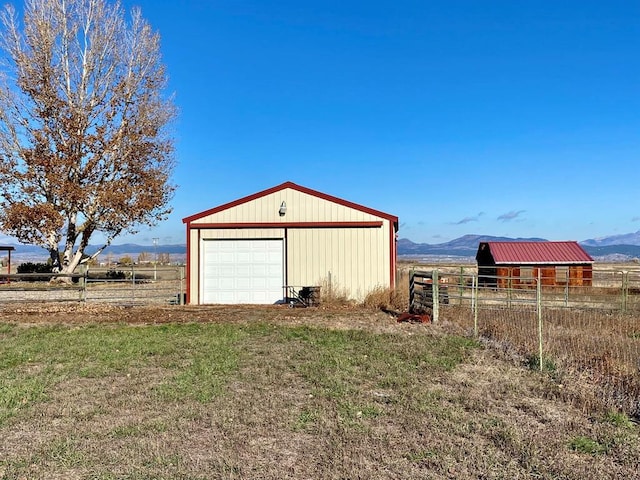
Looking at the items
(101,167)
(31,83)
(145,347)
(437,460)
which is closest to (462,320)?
(145,347)

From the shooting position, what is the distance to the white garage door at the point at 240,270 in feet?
50.6

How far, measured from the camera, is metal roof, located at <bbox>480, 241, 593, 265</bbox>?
25.6 meters

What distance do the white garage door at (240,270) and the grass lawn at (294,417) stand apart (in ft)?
24.6

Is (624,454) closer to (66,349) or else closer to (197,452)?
(197,452)

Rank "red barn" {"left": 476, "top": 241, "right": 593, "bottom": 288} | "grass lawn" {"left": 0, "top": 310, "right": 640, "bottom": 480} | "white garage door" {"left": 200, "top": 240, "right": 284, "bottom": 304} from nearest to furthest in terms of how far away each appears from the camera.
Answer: "grass lawn" {"left": 0, "top": 310, "right": 640, "bottom": 480}
"white garage door" {"left": 200, "top": 240, "right": 284, "bottom": 304}
"red barn" {"left": 476, "top": 241, "right": 593, "bottom": 288}

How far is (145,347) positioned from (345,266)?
8.09m

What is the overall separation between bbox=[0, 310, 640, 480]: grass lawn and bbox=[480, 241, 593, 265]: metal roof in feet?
64.4

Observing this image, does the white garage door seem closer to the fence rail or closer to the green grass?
the fence rail

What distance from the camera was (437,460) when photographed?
11.9ft

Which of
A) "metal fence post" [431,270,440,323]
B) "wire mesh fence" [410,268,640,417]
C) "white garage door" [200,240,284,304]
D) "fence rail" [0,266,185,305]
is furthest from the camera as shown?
"white garage door" [200,240,284,304]

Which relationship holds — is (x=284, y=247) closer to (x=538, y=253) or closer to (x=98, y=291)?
(x=98, y=291)

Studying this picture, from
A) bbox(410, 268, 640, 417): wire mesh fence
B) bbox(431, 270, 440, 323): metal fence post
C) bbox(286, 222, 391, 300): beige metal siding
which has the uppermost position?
bbox(286, 222, 391, 300): beige metal siding

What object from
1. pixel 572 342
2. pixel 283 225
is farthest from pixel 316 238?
pixel 572 342

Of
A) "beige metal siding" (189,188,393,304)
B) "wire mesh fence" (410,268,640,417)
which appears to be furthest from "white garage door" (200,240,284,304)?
"wire mesh fence" (410,268,640,417)
